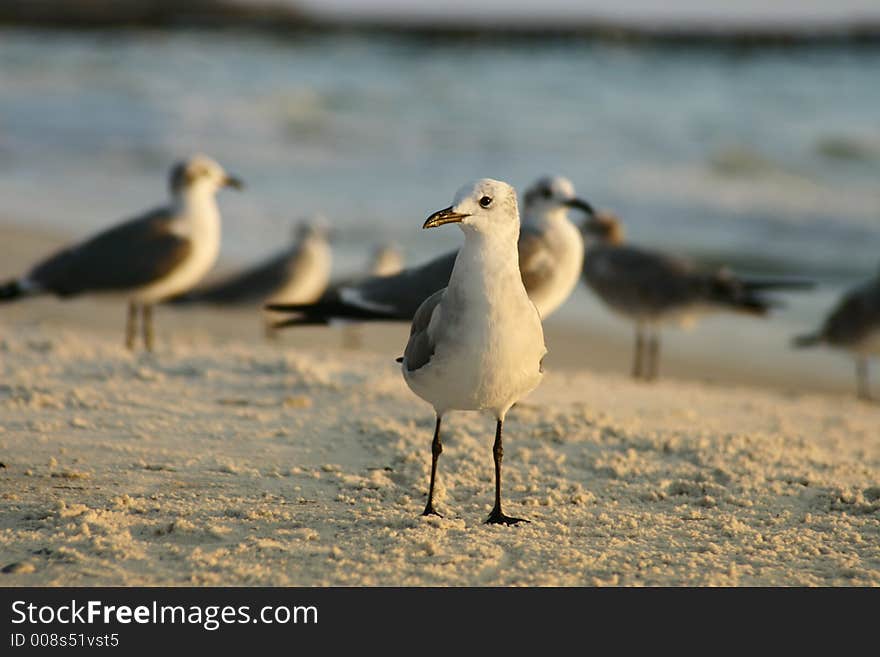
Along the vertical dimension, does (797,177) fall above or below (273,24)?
below

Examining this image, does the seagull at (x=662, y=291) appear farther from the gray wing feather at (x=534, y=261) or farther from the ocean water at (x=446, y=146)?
the ocean water at (x=446, y=146)

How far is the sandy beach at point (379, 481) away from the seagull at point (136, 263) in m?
0.92

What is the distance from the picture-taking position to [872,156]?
690 inches

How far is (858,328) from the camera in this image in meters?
8.28

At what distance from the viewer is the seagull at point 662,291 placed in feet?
27.3

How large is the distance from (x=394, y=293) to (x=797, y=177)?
11675 mm

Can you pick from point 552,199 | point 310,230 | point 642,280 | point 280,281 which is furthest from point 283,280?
point 552,199

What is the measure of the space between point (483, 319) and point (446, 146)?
1522 cm

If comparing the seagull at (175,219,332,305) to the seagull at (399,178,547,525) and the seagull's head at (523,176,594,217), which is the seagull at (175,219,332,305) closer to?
the seagull's head at (523,176,594,217)

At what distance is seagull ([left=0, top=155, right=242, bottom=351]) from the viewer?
297 inches

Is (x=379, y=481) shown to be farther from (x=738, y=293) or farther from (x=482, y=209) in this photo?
(x=738, y=293)

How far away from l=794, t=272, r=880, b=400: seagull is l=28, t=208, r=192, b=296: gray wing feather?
434 cm
